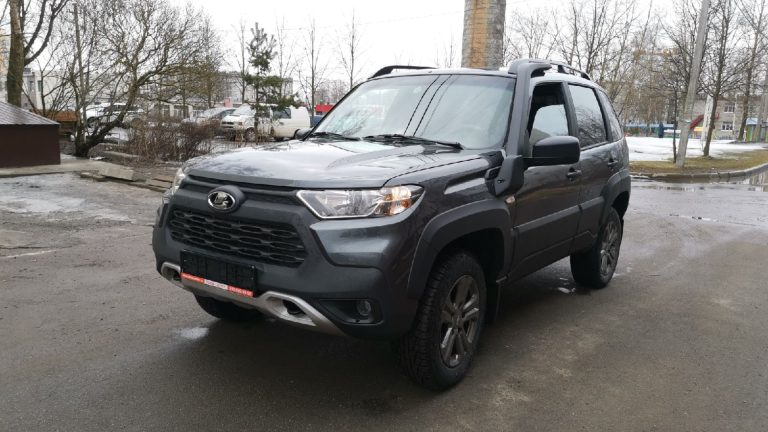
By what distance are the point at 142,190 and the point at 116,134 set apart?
790cm

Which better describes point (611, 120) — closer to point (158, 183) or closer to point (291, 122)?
point (158, 183)

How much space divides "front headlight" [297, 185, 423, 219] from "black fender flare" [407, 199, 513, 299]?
26 centimetres

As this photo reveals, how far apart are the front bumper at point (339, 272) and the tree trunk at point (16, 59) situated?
49.5 ft

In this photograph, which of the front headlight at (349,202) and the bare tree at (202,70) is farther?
the bare tree at (202,70)

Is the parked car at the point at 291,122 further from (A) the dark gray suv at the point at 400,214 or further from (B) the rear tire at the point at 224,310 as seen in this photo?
(A) the dark gray suv at the point at 400,214

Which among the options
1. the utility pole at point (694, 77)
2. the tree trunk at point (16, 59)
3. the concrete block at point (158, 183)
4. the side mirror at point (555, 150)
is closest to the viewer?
the side mirror at point (555, 150)

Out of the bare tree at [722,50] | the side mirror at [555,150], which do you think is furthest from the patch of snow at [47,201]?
the bare tree at [722,50]

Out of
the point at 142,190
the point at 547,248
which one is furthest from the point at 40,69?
the point at 547,248

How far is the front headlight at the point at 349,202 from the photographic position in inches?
115

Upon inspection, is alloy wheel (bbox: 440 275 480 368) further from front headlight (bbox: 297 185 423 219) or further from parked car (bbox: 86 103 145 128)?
parked car (bbox: 86 103 145 128)

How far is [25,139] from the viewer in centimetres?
1260

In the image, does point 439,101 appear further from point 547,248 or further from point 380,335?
point 380,335

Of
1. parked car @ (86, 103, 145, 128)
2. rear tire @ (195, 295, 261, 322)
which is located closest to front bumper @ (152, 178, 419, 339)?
rear tire @ (195, 295, 261, 322)

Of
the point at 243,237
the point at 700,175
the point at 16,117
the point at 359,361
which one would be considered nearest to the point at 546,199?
the point at 359,361
